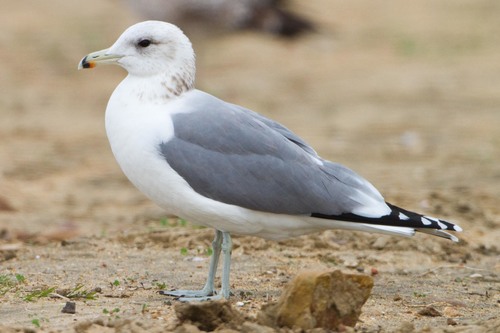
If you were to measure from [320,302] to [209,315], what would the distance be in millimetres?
451

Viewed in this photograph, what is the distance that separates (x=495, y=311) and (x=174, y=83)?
1.85 meters

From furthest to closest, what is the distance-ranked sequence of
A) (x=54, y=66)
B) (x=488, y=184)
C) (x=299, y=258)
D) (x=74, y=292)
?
(x=54, y=66) → (x=488, y=184) → (x=299, y=258) → (x=74, y=292)

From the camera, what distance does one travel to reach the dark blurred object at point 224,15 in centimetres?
1230

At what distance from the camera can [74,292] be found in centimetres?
492

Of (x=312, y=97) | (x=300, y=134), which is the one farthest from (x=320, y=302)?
(x=312, y=97)

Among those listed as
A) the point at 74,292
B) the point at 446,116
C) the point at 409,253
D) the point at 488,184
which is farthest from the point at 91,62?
the point at 446,116

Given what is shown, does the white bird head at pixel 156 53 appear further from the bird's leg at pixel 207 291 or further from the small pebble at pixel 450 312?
the small pebble at pixel 450 312

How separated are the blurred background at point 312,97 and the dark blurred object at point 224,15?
0.08m

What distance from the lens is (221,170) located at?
16.0 ft

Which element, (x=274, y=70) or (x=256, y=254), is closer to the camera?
(x=256, y=254)

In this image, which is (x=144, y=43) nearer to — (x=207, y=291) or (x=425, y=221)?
(x=207, y=291)

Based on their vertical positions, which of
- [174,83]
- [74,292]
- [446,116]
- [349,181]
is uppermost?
[446,116]

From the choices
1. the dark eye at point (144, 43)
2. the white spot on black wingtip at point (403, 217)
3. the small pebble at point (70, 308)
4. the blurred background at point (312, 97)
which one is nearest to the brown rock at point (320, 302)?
the white spot on black wingtip at point (403, 217)

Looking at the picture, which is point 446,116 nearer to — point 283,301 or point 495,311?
point 495,311
